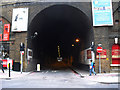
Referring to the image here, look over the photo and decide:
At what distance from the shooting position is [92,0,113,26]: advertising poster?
19141 mm

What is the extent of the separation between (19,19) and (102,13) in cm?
1174

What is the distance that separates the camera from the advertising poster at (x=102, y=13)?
19141mm

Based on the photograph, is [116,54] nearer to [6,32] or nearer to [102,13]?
[102,13]

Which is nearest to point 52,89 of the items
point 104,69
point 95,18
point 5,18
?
point 104,69

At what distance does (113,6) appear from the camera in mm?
19656

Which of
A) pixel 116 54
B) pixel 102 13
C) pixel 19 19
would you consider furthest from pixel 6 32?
pixel 116 54

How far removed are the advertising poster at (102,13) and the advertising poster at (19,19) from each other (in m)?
9.56

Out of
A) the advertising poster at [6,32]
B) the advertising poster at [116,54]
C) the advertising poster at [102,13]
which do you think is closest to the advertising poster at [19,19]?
the advertising poster at [6,32]

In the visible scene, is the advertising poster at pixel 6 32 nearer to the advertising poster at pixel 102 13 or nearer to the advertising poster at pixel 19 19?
the advertising poster at pixel 19 19

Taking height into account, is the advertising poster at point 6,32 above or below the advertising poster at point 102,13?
below

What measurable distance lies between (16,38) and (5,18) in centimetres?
385

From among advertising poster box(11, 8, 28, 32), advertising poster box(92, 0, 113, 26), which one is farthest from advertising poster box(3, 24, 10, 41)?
advertising poster box(92, 0, 113, 26)

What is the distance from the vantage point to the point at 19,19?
71.5 ft

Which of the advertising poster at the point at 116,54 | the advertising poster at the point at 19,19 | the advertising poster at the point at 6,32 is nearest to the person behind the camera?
the advertising poster at the point at 116,54
